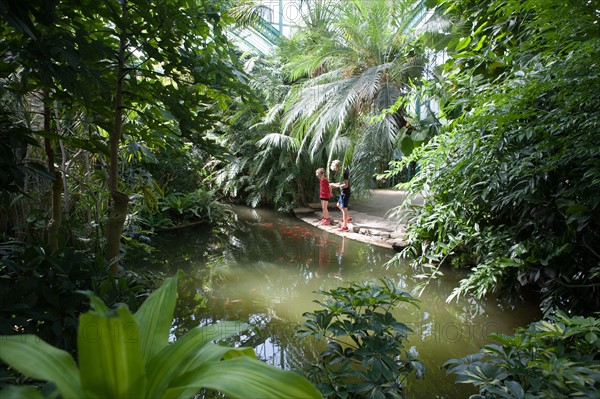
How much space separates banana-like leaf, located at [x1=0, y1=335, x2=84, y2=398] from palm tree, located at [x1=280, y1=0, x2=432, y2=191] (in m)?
5.37

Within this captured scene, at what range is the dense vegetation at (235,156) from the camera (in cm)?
109

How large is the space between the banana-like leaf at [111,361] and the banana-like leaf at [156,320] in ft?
0.35

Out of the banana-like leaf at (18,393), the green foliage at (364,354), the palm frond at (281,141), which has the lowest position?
the green foliage at (364,354)

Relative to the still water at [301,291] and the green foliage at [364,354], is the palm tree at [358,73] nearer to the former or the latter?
the still water at [301,291]

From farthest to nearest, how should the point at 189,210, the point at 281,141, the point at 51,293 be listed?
1. the point at 281,141
2. the point at 189,210
3. the point at 51,293

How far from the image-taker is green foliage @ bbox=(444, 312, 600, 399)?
2.99 ft

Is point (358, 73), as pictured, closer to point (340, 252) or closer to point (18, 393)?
point (340, 252)

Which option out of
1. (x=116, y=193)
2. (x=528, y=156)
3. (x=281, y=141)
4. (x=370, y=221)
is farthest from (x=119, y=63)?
(x=281, y=141)

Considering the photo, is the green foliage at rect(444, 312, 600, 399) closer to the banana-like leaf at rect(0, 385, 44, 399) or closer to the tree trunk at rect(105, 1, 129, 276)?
the banana-like leaf at rect(0, 385, 44, 399)

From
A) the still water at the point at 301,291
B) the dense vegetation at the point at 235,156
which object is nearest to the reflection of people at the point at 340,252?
the still water at the point at 301,291

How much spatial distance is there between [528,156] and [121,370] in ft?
7.95

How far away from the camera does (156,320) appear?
0.69m

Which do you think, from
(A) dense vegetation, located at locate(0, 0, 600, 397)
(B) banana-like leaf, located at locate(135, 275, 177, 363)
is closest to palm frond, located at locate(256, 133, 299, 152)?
(A) dense vegetation, located at locate(0, 0, 600, 397)

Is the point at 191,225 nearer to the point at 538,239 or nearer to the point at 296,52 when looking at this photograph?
the point at 296,52
